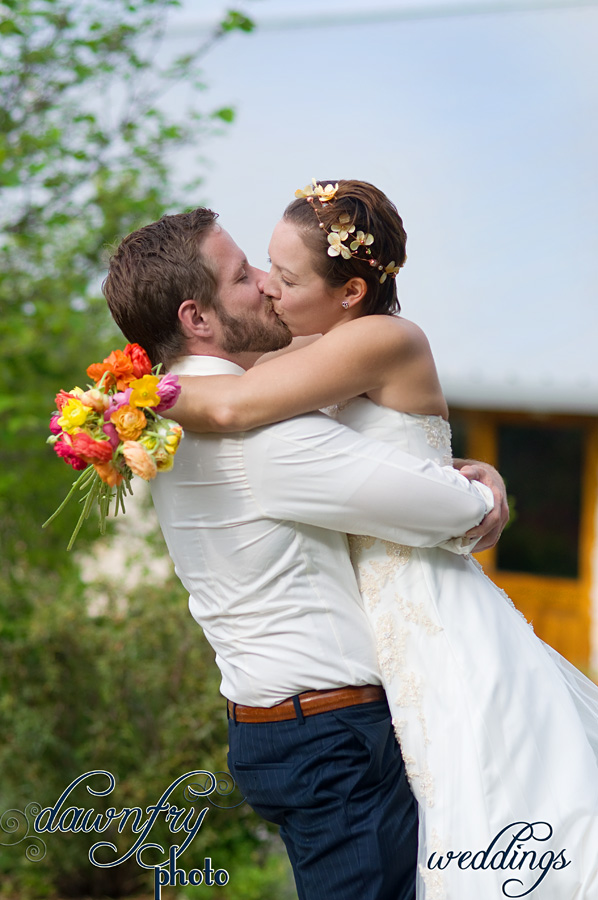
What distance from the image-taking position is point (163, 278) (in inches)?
88.4

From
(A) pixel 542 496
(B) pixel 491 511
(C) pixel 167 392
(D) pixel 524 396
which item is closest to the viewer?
(C) pixel 167 392

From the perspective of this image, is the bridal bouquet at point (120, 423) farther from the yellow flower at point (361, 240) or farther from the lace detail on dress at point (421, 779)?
the lace detail on dress at point (421, 779)

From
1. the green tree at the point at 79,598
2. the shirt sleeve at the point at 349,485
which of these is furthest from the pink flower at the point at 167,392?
the green tree at the point at 79,598

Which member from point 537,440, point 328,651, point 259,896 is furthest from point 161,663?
point 537,440

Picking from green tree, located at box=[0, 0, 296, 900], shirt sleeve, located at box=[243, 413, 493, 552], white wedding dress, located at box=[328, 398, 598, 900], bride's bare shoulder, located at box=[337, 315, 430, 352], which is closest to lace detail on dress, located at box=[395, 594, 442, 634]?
white wedding dress, located at box=[328, 398, 598, 900]

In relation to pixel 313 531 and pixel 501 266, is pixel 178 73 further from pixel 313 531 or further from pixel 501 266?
pixel 501 266

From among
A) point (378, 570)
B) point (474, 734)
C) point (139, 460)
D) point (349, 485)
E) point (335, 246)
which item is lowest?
point (474, 734)

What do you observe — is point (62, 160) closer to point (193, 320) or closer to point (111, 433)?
point (193, 320)

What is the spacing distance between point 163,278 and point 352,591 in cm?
87

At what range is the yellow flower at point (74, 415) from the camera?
194 centimetres

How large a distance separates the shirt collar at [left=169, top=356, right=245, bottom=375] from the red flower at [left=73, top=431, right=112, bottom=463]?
1.26 feet

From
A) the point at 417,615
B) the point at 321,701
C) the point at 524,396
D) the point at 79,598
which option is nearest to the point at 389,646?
the point at 417,615

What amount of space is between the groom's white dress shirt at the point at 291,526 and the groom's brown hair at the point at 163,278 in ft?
0.37

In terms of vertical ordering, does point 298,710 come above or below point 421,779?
above
